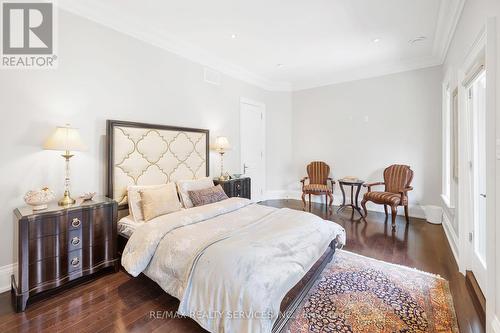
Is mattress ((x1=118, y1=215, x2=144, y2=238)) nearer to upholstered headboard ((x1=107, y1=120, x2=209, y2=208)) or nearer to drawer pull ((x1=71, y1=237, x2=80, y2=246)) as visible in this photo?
upholstered headboard ((x1=107, y1=120, x2=209, y2=208))

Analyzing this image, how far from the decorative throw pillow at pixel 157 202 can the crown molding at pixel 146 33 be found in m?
2.15

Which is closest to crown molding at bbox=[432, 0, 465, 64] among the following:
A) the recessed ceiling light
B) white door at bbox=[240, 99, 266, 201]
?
the recessed ceiling light

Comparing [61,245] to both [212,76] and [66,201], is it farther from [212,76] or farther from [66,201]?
[212,76]

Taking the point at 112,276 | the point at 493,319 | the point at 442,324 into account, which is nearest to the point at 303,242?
the point at 442,324

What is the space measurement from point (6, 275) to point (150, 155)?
1.82 m

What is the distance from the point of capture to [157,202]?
8.79 feet

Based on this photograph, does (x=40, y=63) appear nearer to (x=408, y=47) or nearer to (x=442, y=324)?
(x=442, y=324)

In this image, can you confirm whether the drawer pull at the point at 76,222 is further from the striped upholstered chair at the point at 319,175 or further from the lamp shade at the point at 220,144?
the striped upholstered chair at the point at 319,175

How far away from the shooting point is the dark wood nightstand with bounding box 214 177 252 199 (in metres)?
3.97

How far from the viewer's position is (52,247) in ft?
6.62

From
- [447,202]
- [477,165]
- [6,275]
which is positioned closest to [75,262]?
[6,275]

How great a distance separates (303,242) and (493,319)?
1.29 metres

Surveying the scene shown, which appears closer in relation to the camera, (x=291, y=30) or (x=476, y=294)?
(x=476, y=294)

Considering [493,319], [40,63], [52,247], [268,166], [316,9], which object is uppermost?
A: [316,9]
